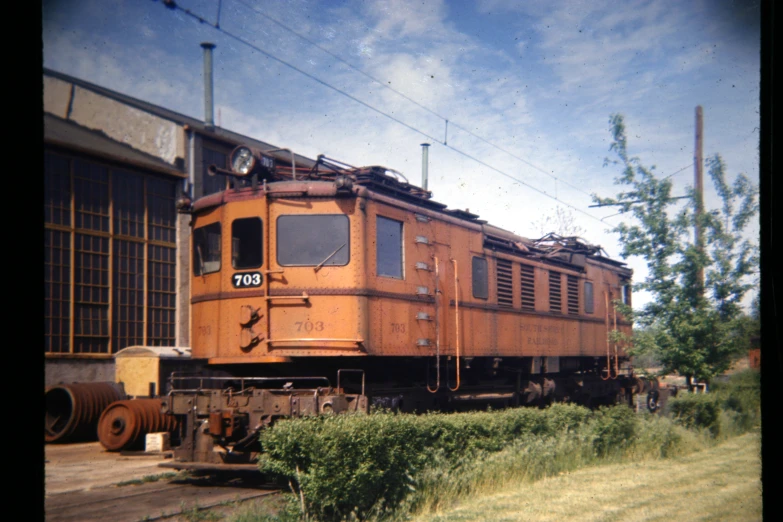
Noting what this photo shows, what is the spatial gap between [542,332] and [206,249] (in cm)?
773

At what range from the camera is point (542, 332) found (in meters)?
14.8

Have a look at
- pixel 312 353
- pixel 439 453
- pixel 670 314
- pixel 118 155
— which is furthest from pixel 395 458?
pixel 118 155

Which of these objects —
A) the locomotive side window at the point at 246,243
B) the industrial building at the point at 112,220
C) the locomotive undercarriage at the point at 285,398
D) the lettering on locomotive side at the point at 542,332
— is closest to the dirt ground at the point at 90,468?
the locomotive undercarriage at the point at 285,398

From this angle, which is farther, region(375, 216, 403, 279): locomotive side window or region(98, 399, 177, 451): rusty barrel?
region(98, 399, 177, 451): rusty barrel

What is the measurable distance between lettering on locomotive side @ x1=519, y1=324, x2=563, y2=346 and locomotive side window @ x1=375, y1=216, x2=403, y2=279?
14.9ft

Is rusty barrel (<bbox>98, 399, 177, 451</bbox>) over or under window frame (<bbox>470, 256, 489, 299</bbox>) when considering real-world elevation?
under

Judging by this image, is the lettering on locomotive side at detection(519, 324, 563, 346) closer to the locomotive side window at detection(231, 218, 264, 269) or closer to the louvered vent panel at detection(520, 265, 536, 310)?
the louvered vent panel at detection(520, 265, 536, 310)

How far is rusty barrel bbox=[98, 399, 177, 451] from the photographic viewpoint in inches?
532

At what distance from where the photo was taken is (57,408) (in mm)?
16531

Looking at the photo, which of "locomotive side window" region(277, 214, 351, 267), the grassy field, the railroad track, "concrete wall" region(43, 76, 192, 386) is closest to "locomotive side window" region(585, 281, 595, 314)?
the grassy field

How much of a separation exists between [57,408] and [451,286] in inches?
431

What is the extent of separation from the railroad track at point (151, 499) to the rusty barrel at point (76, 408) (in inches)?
265

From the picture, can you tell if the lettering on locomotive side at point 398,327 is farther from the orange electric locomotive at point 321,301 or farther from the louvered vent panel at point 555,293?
the louvered vent panel at point 555,293

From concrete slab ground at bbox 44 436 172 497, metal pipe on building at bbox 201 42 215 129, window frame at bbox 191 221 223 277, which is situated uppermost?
metal pipe on building at bbox 201 42 215 129
